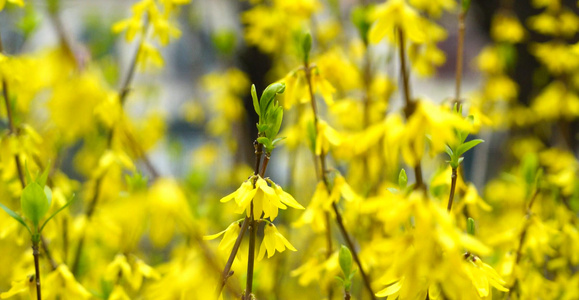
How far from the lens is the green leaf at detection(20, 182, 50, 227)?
589 mm

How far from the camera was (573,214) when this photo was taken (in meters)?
0.91

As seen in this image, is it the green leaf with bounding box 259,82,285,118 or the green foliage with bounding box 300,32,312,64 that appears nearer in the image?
the green leaf with bounding box 259,82,285,118

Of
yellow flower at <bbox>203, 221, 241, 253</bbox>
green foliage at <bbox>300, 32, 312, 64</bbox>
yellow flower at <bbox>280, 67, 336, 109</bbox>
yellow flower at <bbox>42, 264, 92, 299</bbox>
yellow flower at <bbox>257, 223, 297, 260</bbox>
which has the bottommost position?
yellow flower at <bbox>42, 264, 92, 299</bbox>

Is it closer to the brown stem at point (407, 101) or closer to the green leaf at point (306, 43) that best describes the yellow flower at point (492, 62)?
the green leaf at point (306, 43)

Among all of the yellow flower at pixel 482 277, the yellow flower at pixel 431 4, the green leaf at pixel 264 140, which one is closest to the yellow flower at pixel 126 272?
the green leaf at pixel 264 140

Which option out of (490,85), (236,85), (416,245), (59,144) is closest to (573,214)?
(416,245)

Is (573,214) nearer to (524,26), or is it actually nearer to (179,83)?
(524,26)

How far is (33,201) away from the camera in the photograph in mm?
591

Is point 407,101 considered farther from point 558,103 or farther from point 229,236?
point 558,103

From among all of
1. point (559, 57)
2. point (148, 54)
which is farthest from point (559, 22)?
point (148, 54)

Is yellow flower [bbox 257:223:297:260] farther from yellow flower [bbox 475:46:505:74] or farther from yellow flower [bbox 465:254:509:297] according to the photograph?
yellow flower [bbox 475:46:505:74]

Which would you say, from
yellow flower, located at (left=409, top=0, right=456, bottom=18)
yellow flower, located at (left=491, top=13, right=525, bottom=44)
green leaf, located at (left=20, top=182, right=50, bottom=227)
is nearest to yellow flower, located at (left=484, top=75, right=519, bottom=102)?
yellow flower, located at (left=491, top=13, right=525, bottom=44)

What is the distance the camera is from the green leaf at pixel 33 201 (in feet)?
1.93

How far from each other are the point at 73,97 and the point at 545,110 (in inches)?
55.2
